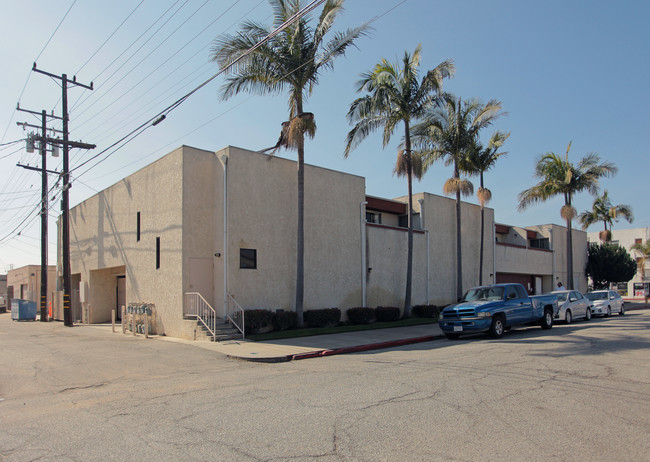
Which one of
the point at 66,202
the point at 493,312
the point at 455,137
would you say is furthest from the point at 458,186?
the point at 66,202

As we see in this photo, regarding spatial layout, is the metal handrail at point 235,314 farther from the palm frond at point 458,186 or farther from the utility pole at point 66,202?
the palm frond at point 458,186

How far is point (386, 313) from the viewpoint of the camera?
2212 centimetres

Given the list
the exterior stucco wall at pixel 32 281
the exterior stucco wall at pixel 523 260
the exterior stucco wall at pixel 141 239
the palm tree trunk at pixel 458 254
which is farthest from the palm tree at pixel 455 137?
the exterior stucco wall at pixel 32 281

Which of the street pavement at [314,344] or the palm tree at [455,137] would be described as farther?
the palm tree at [455,137]

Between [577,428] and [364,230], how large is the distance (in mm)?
17187

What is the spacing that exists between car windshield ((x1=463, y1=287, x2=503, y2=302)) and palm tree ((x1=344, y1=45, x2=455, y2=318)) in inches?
229

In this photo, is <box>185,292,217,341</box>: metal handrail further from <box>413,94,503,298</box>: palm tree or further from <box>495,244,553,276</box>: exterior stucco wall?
<box>495,244,553,276</box>: exterior stucco wall

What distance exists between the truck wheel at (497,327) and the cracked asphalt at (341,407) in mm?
2876

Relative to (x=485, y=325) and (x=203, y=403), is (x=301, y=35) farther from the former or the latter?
(x=203, y=403)

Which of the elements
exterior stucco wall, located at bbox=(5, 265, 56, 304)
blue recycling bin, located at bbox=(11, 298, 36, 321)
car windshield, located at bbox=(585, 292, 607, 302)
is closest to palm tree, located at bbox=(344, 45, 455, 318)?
car windshield, located at bbox=(585, 292, 607, 302)

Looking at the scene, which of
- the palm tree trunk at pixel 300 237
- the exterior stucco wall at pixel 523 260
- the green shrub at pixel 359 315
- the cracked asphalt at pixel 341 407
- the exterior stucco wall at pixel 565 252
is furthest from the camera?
the exterior stucco wall at pixel 565 252

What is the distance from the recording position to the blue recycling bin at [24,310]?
31969mm

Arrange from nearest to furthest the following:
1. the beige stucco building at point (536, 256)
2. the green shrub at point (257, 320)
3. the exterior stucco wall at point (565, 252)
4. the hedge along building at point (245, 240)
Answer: the green shrub at point (257, 320)
the hedge along building at point (245, 240)
the beige stucco building at point (536, 256)
the exterior stucco wall at point (565, 252)

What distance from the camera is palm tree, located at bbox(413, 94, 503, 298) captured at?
25.9 meters
